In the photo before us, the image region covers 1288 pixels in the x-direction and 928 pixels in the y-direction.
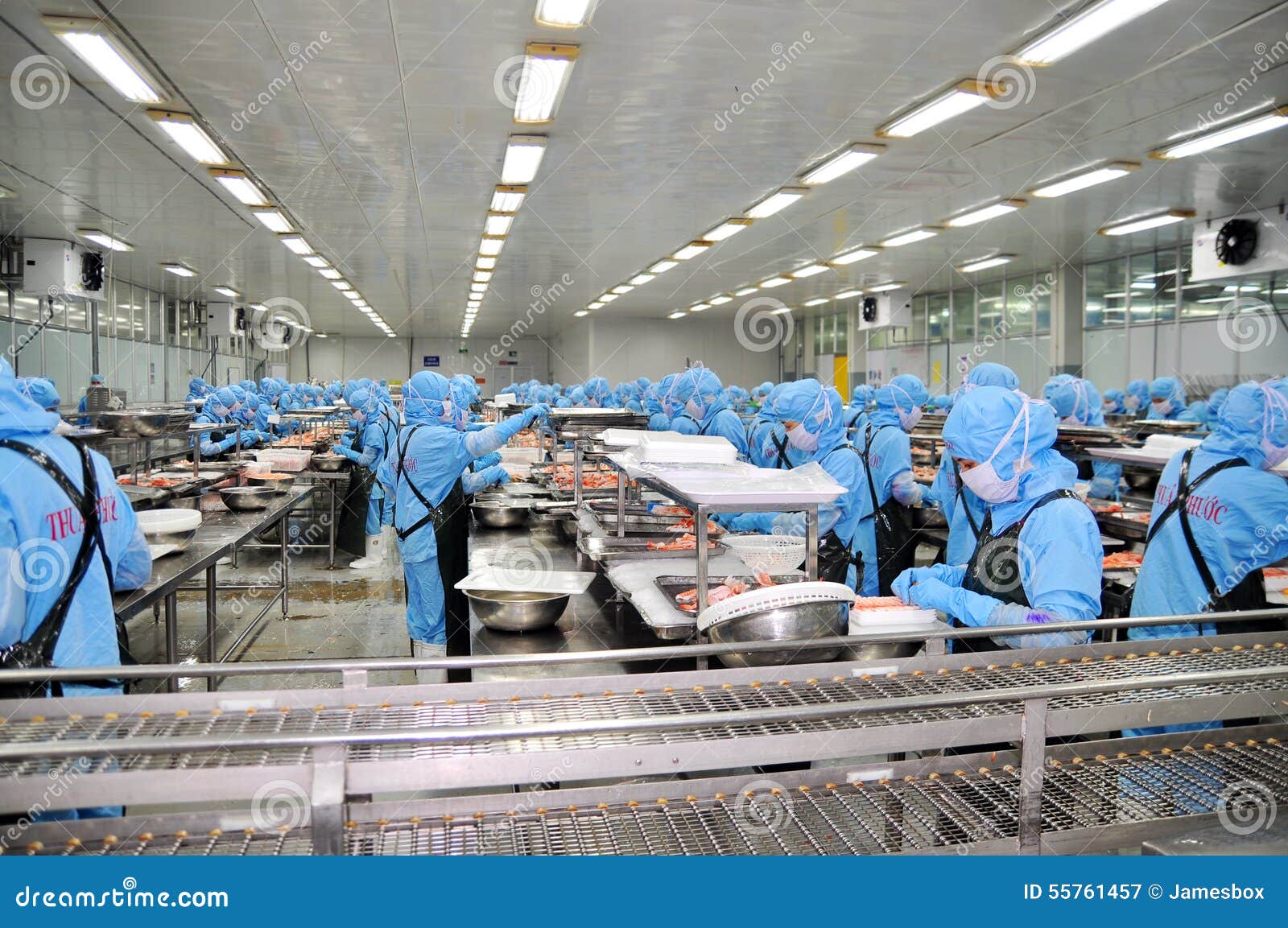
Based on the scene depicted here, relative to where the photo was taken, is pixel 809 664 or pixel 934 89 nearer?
pixel 809 664

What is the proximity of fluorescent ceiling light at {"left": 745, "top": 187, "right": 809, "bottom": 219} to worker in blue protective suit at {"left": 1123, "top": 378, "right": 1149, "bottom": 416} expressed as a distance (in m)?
5.86

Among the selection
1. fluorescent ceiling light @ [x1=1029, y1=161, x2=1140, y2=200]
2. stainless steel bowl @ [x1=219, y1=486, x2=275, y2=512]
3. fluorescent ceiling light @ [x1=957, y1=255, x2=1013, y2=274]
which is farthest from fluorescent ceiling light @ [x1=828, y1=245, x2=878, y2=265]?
stainless steel bowl @ [x1=219, y1=486, x2=275, y2=512]

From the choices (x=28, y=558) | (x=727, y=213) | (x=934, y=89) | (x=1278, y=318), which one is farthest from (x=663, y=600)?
(x=1278, y=318)

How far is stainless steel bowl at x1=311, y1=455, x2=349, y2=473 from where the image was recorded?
9.34 m

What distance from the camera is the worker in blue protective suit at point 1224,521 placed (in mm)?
3047

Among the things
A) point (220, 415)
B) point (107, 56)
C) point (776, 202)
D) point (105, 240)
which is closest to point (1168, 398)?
point (776, 202)

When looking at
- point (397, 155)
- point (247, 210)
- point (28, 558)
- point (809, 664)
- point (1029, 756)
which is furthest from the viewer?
point (247, 210)

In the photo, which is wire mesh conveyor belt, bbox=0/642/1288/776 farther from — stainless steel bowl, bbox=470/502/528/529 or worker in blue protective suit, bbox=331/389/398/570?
worker in blue protective suit, bbox=331/389/398/570

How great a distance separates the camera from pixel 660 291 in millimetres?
16625

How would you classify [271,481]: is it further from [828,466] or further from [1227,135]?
[1227,135]

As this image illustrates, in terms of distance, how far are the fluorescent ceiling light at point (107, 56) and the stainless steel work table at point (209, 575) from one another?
2.74 metres

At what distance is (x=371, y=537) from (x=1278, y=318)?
37.1ft

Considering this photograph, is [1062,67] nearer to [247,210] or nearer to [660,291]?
[247,210]

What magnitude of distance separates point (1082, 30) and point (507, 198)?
5.44m
